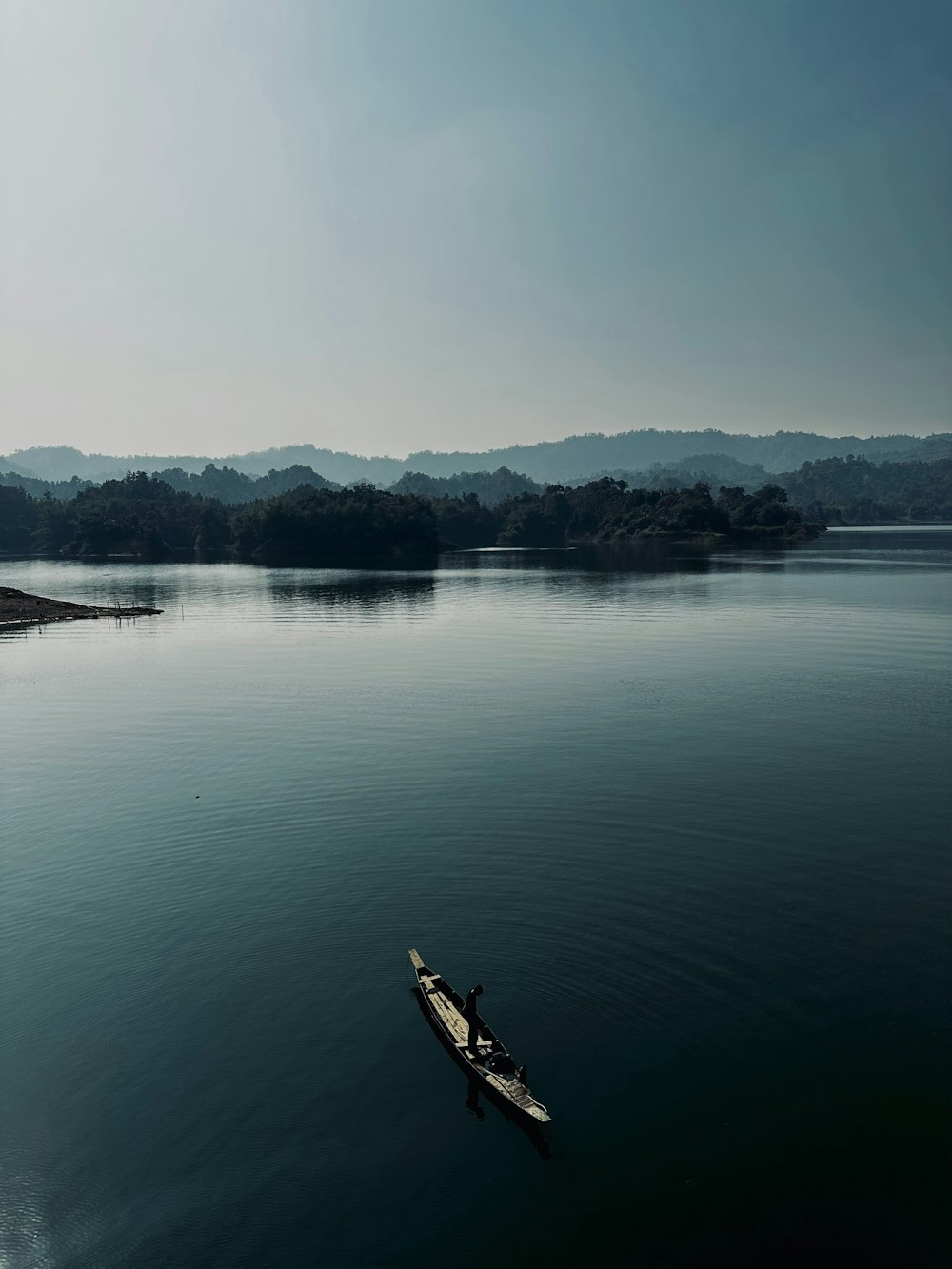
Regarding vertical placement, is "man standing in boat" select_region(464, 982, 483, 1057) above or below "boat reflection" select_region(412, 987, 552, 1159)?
above

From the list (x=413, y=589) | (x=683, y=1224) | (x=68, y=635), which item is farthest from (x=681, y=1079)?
(x=413, y=589)

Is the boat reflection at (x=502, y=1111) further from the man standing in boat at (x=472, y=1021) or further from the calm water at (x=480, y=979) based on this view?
the man standing in boat at (x=472, y=1021)

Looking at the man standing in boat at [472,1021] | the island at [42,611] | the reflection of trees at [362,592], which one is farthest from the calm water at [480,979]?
the reflection of trees at [362,592]

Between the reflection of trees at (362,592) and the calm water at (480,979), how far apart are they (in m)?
60.2

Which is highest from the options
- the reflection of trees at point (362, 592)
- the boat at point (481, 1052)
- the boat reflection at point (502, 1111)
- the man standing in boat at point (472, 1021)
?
the reflection of trees at point (362, 592)

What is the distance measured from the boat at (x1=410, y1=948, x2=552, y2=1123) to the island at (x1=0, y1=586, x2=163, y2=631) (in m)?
87.9

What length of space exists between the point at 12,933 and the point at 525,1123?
1673 centimetres

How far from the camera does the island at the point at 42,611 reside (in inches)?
3853

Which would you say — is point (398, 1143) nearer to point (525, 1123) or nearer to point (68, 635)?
point (525, 1123)

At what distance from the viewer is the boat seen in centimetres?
1664

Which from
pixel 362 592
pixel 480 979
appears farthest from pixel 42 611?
pixel 480 979

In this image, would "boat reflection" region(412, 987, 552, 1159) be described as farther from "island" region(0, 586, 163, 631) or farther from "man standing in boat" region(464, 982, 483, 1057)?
"island" region(0, 586, 163, 631)

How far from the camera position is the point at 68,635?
88000mm

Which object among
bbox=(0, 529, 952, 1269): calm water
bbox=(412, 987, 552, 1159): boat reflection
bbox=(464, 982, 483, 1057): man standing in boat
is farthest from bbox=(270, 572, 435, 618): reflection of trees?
bbox=(412, 987, 552, 1159): boat reflection
